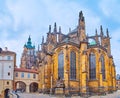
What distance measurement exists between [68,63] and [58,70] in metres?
3.14

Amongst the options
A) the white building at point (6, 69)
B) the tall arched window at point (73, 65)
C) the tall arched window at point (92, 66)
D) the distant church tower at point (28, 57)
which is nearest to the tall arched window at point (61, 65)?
the tall arched window at point (73, 65)

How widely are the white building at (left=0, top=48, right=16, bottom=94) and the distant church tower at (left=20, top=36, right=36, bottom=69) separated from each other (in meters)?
29.7

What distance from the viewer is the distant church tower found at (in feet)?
294

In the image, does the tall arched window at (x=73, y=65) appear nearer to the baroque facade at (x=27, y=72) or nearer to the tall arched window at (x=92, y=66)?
the tall arched window at (x=92, y=66)

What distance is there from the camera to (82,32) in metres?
47.9

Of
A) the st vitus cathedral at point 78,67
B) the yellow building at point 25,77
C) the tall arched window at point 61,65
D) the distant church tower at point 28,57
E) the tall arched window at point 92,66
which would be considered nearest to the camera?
the st vitus cathedral at point 78,67

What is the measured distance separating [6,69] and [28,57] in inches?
1510

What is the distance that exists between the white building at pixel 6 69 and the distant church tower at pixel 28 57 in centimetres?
2966

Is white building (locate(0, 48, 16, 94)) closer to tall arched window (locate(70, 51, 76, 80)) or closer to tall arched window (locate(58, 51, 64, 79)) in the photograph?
tall arched window (locate(58, 51, 64, 79))

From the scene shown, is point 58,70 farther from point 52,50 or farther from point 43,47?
point 43,47

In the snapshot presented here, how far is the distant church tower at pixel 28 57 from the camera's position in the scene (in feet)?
294

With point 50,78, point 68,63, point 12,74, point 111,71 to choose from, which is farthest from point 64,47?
point 12,74

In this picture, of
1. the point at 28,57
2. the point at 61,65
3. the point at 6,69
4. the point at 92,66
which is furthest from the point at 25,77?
the point at 28,57

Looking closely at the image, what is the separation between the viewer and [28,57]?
93562 millimetres
